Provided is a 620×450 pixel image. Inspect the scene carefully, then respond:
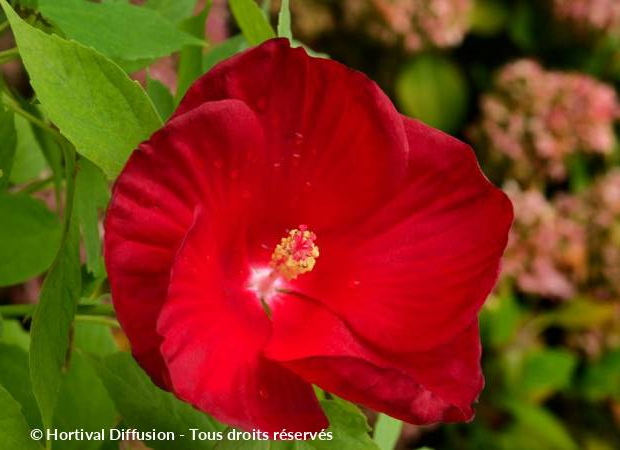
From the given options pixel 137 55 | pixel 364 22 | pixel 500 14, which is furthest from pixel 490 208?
pixel 500 14

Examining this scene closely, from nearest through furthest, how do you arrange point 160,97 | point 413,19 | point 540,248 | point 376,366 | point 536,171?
point 376,366 → point 160,97 → point 540,248 → point 536,171 → point 413,19

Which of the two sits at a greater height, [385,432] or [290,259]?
[290,259]

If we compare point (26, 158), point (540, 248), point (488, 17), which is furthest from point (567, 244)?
point (26, 158)

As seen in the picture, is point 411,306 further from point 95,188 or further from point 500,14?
point 500,14

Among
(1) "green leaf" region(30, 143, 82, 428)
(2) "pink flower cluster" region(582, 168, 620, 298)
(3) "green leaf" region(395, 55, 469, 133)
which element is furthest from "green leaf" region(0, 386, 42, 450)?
(3) "green leaf" region(395, 55, 469, 133)

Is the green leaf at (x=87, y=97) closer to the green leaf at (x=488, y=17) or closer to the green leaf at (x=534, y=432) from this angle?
the green leaf at (x=534, y=432)

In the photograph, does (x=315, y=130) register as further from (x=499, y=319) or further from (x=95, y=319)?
(x=499, y=319)

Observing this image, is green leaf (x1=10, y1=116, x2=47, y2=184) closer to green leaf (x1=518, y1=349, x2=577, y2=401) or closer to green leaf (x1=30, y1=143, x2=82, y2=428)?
green leaf (x1=30, y1=143, x2=82, y2=428)

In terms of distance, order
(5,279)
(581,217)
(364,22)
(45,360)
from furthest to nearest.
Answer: (364,22) < (581,217) < (5,279) < (45,360)
